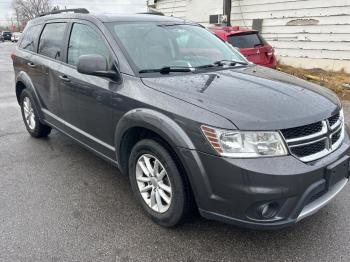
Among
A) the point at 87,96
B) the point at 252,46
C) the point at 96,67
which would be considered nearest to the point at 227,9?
the point at 252,46

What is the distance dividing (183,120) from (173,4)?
50.7 feet

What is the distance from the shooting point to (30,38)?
5.36 m

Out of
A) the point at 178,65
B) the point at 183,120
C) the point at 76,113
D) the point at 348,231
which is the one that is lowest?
the point at 348,231

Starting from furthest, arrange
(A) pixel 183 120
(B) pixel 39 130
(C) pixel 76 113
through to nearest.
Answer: (B) pixel 39 130 < (C) pixel 76 113 < (A) pixel 183 120

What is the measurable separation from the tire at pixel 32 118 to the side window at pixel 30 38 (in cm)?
64

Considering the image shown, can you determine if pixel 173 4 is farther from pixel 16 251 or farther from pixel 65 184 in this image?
pixel 16 251

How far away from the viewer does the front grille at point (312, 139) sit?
2566 millimetres

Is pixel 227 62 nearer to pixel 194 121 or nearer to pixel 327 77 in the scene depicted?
pixel 194 121

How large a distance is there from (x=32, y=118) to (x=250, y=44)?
5022mm

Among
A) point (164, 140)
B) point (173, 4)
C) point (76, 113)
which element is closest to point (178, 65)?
point (164, 140)

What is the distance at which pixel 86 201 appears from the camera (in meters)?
3.65

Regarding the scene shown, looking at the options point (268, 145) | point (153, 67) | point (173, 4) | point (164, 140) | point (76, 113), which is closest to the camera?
point (268, 145)

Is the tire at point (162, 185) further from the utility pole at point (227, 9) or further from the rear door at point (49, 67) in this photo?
the utility pole at point (227, 9)

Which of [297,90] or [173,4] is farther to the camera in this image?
[173,4]
